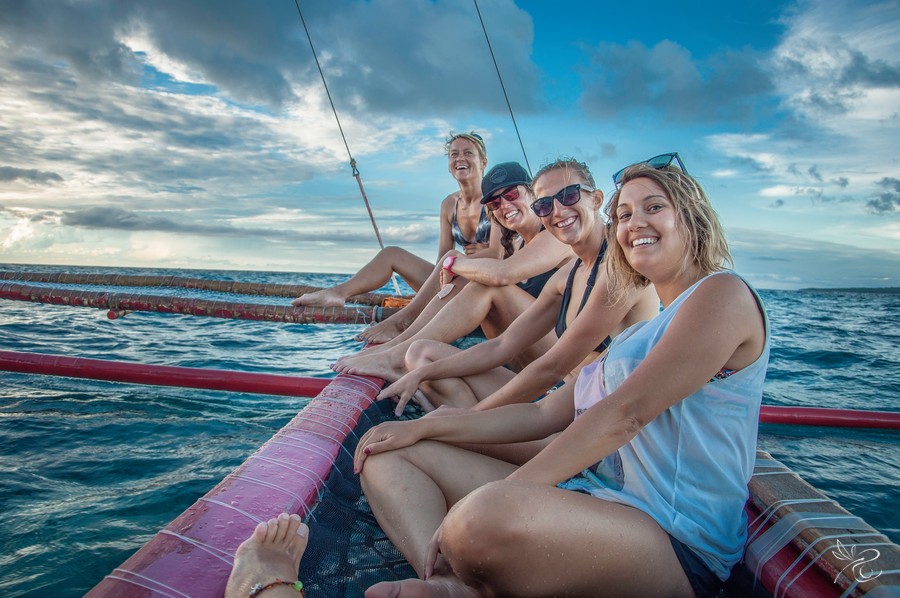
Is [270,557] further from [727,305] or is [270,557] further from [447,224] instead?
[447,224]

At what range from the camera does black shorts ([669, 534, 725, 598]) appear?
4.54 feet

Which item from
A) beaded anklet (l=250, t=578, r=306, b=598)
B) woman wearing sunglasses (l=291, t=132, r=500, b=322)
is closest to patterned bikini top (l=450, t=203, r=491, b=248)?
woman wearing sunglasses (l=291, t=132, r=500, b=322)

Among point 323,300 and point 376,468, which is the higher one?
point 323,300

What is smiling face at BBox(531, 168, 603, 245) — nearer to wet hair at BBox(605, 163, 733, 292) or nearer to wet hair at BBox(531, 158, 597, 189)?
wet hair at BBox(531, 158, 597, 189)

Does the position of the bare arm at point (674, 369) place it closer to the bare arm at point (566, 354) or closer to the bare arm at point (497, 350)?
the bare arm at point (566, 354)

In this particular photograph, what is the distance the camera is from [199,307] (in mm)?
5805

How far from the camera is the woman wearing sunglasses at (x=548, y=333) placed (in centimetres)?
234

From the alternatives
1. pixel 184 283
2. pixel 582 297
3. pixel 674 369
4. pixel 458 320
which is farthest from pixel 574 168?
pixel 184 283

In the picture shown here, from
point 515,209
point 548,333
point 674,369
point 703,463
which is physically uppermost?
point 515,209

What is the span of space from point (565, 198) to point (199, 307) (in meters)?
4.47

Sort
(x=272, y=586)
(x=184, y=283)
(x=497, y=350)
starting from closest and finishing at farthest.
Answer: (x=272, y=586)
(x=497, y=350)
(x=184, y=283)

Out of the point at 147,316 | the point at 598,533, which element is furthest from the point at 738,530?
the point at 147,316

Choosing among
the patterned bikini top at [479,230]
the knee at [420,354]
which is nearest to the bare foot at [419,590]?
the knee at [420,354]

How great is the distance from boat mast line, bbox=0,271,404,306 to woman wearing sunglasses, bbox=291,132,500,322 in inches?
35.8
